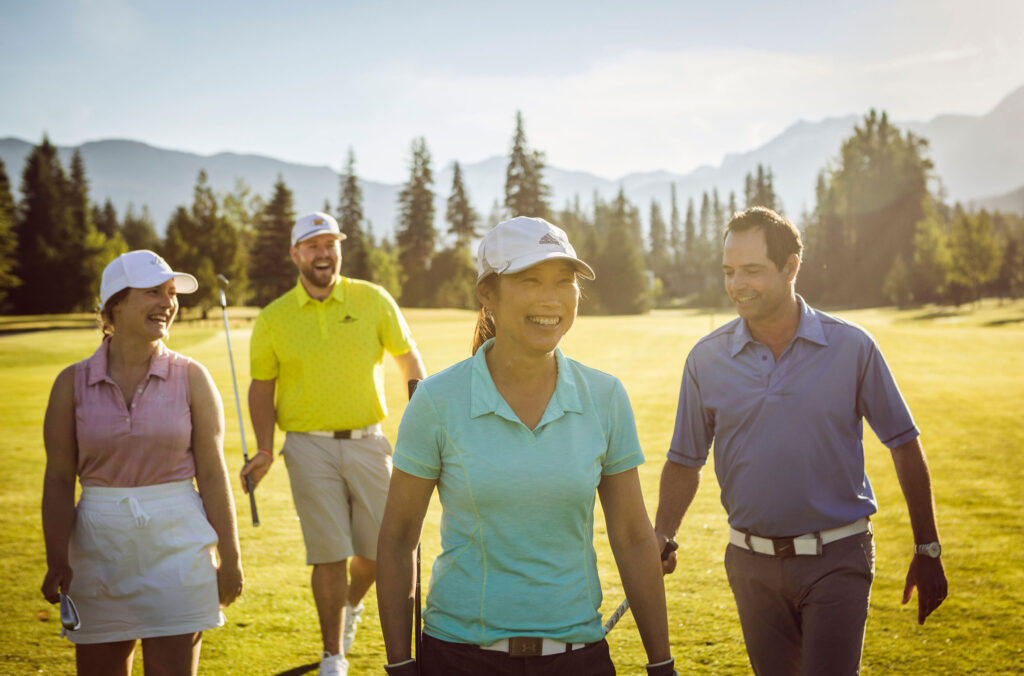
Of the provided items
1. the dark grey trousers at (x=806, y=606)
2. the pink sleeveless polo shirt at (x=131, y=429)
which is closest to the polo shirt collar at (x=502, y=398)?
the dark grey trousers at (x=806, y=606)

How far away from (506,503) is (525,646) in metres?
0.45

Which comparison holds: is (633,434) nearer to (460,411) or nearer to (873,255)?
(460,411)

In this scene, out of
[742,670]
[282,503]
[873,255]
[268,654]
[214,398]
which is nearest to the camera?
[214,398]

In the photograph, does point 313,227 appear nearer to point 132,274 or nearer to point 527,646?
point 132,274

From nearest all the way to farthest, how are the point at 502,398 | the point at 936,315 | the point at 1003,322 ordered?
1. the point at 502,398
2. the point at 1003,322
3. the point at 936,315

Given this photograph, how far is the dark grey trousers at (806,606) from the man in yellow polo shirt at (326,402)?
9.34 ft

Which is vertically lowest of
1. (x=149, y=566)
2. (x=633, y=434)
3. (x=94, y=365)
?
(x=149, y=566)

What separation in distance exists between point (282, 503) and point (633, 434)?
8884 mm

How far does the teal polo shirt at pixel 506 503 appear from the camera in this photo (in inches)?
102

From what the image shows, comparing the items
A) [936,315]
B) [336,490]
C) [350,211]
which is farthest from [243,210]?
[336,490]

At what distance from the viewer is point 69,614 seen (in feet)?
12.1

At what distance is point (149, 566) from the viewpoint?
12.3 feet

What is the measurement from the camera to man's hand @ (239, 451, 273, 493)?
17.6 feet

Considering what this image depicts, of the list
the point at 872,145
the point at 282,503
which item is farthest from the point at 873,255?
the point at 282,503
